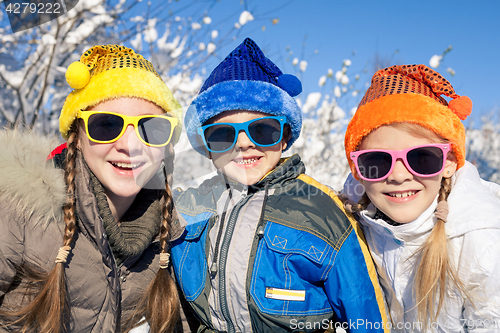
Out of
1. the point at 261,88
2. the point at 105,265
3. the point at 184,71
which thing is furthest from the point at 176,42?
the point at 105,265

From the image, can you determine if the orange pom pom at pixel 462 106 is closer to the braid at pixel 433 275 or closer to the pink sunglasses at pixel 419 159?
the pink sunglasses at pixel 419 159

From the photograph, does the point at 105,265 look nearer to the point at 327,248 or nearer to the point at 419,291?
the point at 327,248

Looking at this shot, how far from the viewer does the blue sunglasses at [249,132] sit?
1861mm

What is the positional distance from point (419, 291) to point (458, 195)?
1.72 ft

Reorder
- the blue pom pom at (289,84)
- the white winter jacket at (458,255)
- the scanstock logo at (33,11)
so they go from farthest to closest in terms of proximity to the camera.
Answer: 1. the scanstock logo at (33,11)
2. the blue pom pom at (289,84)
3. the white winter jacket at (458,255)

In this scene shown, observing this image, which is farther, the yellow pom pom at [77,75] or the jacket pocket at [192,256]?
the jacket pocket at [192,256]

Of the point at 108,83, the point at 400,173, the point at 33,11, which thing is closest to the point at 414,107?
the point at 400,173

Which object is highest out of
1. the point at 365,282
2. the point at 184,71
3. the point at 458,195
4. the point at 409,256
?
the point at 184,71

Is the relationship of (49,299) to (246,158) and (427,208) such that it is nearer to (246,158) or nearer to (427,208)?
(246,158)

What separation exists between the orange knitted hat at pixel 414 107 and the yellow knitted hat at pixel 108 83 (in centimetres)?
107

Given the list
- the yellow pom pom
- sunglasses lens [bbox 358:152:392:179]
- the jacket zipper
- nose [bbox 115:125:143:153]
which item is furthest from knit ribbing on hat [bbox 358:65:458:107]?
the yellow pom pom

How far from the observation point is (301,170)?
78.4 inches

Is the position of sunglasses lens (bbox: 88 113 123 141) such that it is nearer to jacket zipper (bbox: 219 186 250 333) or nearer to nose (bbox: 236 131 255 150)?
nose (bbox: 236 131 255 150)

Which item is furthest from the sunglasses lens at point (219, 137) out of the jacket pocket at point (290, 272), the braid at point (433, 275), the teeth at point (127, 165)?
the braid at point (433, 275)
